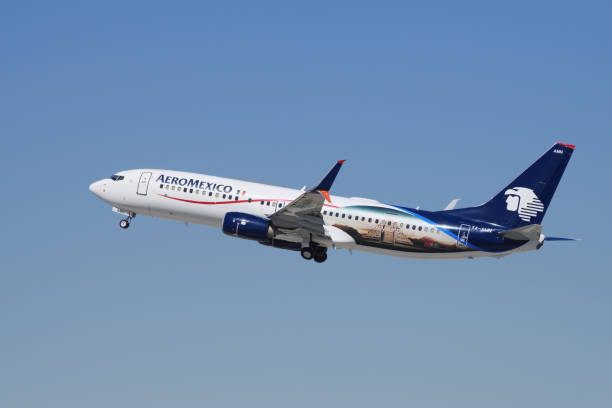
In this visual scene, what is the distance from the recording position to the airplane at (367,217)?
209ft

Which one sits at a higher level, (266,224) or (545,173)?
(545,173)

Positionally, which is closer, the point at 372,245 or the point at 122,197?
the point at 372,245

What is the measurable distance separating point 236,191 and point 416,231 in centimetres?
1343

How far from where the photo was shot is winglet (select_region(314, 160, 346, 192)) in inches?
2292

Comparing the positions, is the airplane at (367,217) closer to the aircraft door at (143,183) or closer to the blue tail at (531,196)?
the blue tail at (531,196)

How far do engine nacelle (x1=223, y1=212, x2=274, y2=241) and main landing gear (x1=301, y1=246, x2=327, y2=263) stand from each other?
3361 millimetres

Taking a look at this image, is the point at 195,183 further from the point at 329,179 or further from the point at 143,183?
the point at 329,179

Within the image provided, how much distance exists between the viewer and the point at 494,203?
65.8m

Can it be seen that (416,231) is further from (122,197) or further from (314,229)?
(122,197)

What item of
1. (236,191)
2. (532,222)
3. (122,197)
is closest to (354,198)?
(236,191)

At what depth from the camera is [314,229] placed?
64750mm

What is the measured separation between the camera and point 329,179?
193 ft

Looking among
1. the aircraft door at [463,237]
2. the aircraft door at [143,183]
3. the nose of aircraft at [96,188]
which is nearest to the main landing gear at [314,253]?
the aircraft door at [463,237]

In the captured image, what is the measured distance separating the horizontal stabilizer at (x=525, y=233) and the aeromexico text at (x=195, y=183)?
20.1 meters
